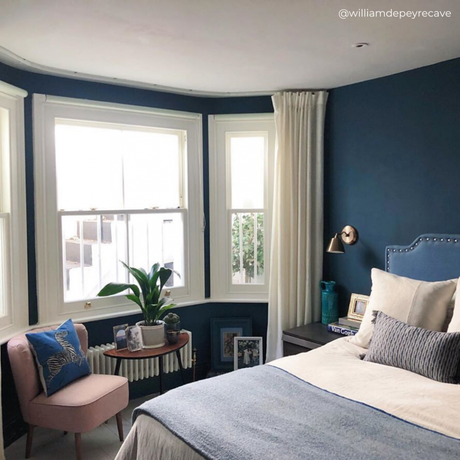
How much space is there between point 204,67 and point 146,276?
62.7 inches

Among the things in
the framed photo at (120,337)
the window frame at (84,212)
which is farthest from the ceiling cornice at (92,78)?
the framed photo at (120,337)

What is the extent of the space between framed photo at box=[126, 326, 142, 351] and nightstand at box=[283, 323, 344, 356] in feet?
3.84

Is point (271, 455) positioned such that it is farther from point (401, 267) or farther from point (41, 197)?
point (41, 197)

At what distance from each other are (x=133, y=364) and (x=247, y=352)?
1011 mm

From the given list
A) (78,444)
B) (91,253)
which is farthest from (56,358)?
(91,253)

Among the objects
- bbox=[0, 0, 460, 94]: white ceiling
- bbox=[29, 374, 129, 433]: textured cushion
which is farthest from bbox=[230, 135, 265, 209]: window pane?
bbox=[29, 374, 129, 433]: textured cushion

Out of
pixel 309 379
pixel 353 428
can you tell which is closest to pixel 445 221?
pixel 309 379

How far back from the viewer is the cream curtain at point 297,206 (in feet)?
13.3

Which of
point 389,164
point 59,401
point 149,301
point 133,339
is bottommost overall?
point 59,401

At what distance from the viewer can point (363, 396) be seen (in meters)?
2.29

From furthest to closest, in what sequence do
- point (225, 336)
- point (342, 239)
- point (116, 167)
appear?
1. point (225, 336)
2. point (342, 239)
3. point (116, 167)

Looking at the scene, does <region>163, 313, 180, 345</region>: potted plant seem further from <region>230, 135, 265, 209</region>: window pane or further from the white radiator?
<region>230, 135, 265, 209</region>: window pane

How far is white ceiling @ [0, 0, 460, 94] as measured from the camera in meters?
2.30

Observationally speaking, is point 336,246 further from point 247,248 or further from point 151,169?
point 151,169
